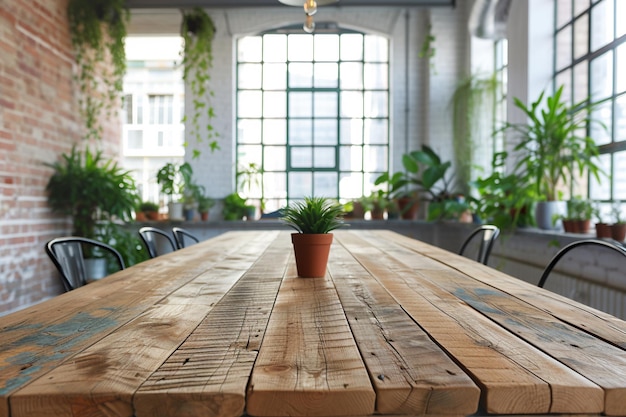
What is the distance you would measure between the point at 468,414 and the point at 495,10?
21.2 feet

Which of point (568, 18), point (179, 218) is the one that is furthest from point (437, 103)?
point (179, 218)

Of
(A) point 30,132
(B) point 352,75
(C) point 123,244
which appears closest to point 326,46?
(B) point 352,75

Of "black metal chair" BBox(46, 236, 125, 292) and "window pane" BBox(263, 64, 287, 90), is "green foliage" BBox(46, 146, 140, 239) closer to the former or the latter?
"black metal chair" BBox(46, 236, 125, 292)

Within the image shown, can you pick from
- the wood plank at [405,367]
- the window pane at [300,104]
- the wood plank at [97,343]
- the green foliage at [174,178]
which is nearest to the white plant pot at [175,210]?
the green foliage at [174,178]

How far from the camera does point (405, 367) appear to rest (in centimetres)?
86

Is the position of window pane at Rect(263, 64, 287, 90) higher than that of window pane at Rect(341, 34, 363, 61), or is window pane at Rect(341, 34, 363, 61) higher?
window pane at Rect(341, 34, 363, 61)

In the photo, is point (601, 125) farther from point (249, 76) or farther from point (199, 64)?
point (249, 76)

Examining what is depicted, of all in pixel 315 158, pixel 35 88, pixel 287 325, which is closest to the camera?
pixel 287 325

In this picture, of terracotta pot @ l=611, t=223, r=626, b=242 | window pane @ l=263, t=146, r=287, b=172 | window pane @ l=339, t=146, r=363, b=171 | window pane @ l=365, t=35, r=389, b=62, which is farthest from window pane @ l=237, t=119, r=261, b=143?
terracotta pot @ l=611, t=223, r=626, b=242

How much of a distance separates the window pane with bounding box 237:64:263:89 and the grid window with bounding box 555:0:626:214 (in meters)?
4.11

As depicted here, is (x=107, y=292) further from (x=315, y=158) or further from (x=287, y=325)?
(x=315, y=158)

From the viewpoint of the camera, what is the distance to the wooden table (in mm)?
765

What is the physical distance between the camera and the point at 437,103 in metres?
7.46

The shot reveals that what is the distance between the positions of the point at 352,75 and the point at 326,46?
539mm
